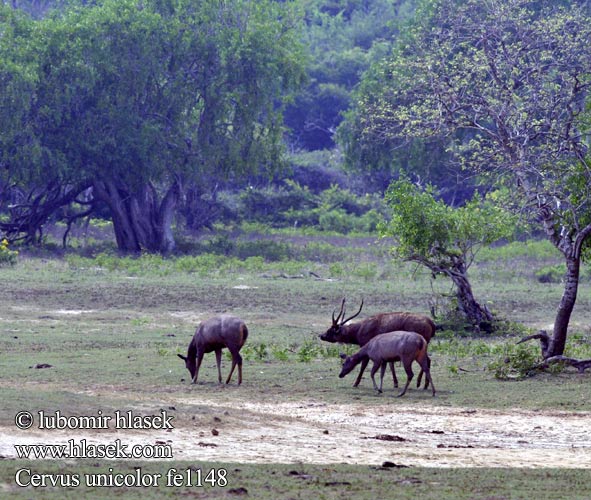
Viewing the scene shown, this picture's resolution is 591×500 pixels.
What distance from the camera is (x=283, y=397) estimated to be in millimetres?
14523

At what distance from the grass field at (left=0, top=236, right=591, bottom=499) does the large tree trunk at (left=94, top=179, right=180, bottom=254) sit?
9.00 m

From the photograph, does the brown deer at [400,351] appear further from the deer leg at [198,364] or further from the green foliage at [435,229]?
the green foliage at [435,229]

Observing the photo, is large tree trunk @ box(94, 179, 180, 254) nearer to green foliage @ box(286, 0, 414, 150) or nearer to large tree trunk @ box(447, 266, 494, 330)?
green foliage @ box(286, 0, 414, 150)

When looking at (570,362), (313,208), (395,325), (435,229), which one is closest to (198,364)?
(395,325)

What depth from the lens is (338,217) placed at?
47094 millimetres

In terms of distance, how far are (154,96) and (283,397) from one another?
81.7 feet

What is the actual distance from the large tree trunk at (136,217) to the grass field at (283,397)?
900cm

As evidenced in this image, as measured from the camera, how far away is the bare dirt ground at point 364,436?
34.5 ft

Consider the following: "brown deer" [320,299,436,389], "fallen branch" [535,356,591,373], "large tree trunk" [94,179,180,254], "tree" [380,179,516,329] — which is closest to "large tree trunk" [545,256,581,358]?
"fallen branch" [535,356,591,373]

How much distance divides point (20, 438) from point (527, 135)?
952 centimetres

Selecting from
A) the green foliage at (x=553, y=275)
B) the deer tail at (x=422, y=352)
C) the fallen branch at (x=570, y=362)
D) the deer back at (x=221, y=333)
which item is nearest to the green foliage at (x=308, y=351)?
the deer back at (x=221, y=333)

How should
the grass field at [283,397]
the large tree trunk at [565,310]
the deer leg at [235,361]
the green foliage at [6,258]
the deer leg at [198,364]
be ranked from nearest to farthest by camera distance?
the grass field at [283,397] < the deer leg at [235,361] < the deer leg at [198,364] < the large tree trunk at [565,310] < the green foliage at [6,258]

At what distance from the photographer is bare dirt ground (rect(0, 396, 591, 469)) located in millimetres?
10508

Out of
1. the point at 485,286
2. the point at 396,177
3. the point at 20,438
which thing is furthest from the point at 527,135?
the point at 396,177
